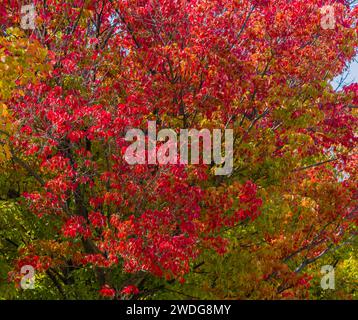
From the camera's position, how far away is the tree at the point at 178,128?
1240 cm

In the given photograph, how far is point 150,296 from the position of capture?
16031 mm

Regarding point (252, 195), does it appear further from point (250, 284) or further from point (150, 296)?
point (150, 296)

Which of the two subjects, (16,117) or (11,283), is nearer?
(16,117)

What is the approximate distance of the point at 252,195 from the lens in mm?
12844

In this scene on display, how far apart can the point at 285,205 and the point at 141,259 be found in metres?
3.53

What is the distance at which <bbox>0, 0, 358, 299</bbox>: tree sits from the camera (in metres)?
12.4

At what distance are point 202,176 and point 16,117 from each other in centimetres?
382

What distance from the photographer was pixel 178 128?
13.5 metres

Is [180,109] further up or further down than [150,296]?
further up

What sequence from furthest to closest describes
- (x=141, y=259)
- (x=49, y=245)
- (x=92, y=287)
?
(x=92, y=287) < (x=49, y=245) < (x=141, y=259)

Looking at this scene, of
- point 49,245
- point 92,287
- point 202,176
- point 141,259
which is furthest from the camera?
point 92,287
